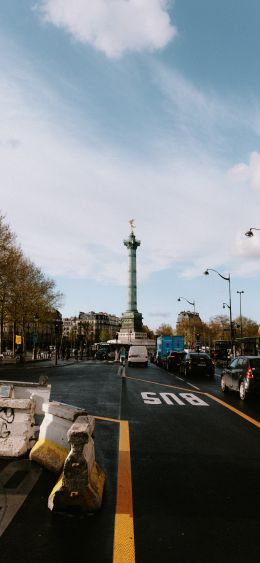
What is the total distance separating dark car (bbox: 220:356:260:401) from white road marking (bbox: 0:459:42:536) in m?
9.80

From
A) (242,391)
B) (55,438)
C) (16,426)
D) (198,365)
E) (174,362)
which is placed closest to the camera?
(55,438)

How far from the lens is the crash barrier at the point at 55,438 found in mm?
6438

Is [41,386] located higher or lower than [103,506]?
higher

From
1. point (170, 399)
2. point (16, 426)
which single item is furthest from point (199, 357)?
point (16, 426)

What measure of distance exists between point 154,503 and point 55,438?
1.97 meters

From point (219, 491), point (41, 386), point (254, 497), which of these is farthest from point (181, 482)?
point (41, 386)

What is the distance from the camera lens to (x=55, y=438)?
663 centimetres

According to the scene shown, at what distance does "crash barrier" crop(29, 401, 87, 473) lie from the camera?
644cm

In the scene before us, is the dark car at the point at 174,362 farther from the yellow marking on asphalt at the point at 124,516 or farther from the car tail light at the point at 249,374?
the yellow marking on asphalt at the point at 124,516

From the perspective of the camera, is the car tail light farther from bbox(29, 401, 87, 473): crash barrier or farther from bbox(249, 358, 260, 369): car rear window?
bbox(29, 401, 87, 473): crash barrier

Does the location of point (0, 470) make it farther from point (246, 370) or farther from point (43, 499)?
point (246, 370)

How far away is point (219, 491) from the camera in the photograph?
5625 mm

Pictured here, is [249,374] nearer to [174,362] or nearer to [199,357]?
[199,357]

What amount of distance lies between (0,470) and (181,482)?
97.3 inches
